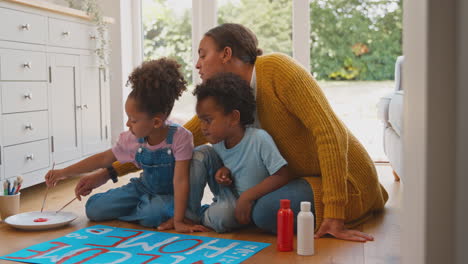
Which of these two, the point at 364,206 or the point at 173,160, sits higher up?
the point at 173,160

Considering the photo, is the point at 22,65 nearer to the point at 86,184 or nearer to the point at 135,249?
the point at 86,184

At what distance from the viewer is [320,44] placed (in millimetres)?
4277

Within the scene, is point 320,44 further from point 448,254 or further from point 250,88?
point 448,254

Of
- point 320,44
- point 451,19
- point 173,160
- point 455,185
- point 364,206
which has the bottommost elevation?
point 364,206

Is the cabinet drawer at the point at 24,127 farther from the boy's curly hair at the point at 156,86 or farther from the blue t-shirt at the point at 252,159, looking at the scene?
the blue t-shirt at the point at 252,159

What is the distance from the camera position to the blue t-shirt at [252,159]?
6.44 ft

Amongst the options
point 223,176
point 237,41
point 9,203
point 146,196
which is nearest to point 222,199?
point 223,176

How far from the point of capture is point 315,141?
197 centimetres

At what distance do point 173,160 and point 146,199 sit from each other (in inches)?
7.4

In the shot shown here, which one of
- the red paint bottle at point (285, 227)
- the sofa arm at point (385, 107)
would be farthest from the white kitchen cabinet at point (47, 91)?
the sofa arm at point (385, 107)

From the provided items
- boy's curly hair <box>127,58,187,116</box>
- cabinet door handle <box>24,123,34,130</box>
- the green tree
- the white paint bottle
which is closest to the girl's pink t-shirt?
boy's curly hair <box>127,58,187,116</box>

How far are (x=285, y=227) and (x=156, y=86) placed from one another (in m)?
0.69

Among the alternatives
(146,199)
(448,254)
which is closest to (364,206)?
(146,199)

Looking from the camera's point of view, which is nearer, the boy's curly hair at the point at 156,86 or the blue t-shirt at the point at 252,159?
the blue t-shirt at the point at 252,159
